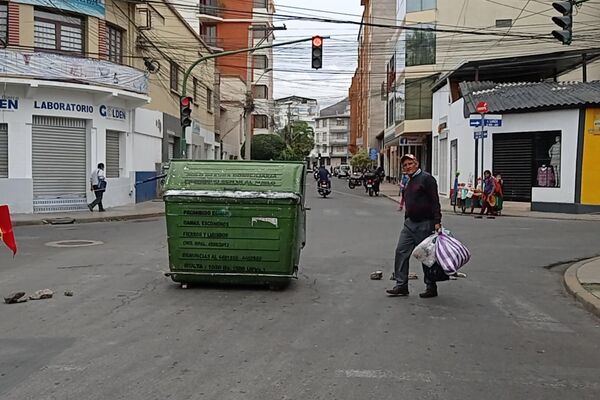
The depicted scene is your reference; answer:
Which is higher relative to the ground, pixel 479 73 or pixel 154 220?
pixel 479 73

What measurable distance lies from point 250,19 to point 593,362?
61730 mm

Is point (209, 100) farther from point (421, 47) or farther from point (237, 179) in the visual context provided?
point (237, 179)

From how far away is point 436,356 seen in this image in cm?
607

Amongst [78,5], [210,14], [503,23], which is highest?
[210,14]

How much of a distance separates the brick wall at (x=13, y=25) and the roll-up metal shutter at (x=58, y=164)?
2.52 m

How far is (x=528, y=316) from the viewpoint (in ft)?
26.2

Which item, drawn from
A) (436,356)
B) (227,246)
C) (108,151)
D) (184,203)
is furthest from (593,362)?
(108,151)

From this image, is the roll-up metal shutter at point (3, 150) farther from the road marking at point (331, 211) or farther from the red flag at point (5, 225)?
the red flag at point (5, 225)

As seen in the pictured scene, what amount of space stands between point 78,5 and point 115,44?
281cm

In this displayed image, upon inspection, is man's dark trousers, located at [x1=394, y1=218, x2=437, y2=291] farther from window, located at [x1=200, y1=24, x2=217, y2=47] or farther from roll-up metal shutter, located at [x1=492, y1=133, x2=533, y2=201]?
window, located at [x1=200, y1=24, x2=217, y2=47]

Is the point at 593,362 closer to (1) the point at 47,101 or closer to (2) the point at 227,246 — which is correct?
(2) the point at 227,246

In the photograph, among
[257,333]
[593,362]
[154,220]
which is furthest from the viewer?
[154,220]

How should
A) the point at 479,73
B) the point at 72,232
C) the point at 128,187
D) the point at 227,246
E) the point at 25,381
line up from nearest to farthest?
the point at 25,381 < the point at 227,246 < the point at 72,232 < the point at 128,187 < the point at 479,73

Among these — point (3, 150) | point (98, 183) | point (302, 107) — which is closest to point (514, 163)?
point (98, 183)
